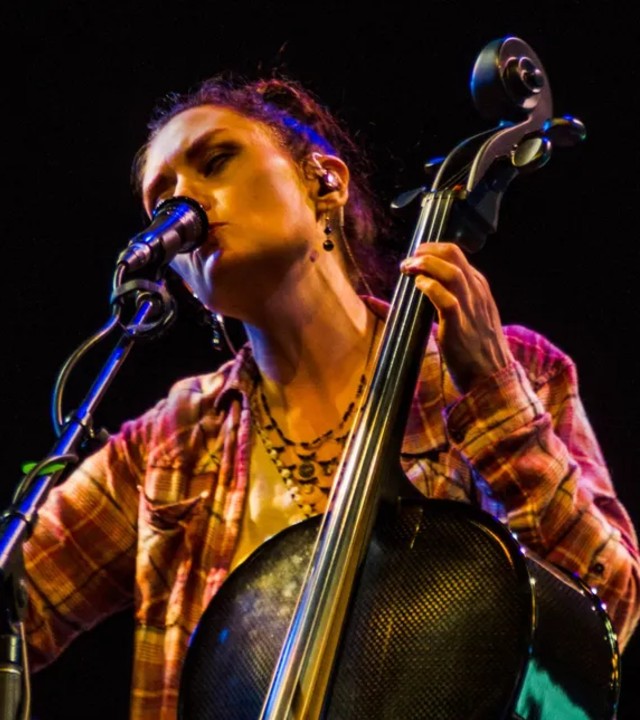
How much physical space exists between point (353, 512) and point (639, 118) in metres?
1.27

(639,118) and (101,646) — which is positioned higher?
(639,118)

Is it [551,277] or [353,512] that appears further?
[551,277]

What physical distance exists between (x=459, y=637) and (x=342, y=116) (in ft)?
4.71

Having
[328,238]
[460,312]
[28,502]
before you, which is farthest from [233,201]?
[28,502]

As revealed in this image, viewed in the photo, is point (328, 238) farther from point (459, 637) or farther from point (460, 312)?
point (459, 637)

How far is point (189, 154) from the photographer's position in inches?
71.9

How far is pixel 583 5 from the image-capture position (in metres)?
2.18

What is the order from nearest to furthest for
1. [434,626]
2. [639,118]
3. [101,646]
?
1. [434,626]
2. [639,118]
3. [101,646]

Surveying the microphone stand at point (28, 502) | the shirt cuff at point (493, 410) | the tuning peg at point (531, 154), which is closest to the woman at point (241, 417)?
the shirt cuff at point (493, 410)

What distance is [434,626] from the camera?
1142 mm

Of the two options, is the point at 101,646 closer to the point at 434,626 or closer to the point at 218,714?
the point at 218,714

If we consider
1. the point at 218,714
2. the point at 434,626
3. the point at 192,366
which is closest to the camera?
the point at 434,626

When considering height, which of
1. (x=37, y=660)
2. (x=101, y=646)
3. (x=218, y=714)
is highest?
(x=218, y=714)

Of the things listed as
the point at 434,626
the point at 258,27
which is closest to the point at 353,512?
the point at 434,626
